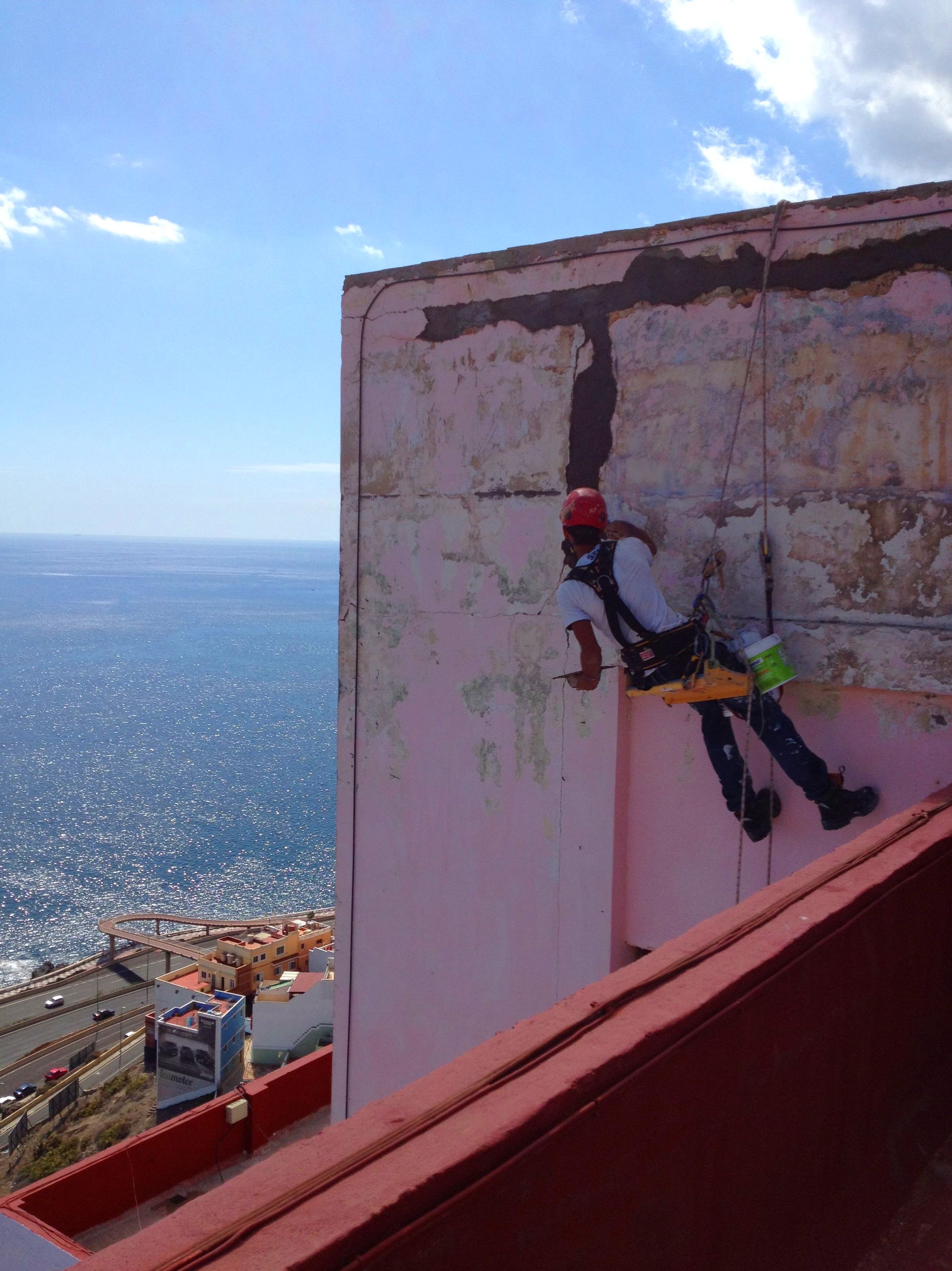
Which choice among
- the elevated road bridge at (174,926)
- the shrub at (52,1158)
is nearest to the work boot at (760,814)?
the shrub at (52,1158)

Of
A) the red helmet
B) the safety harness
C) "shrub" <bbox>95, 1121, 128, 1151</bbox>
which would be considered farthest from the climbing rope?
"shrub" <bbox>95, 1121, 128, 1151</bbox>

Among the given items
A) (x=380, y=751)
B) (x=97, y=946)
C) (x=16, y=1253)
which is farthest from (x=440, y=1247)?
(x=97, y=946)

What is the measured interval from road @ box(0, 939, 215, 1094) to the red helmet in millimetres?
39386

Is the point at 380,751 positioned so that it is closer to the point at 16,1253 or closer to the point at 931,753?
the point at 931,753

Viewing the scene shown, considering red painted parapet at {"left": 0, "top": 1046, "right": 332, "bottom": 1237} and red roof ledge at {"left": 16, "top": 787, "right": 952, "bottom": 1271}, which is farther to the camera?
red painted parapet at {"left": 0, "top": 1046, "right": 332, "bottom": 1237}

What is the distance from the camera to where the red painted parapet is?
13000mm

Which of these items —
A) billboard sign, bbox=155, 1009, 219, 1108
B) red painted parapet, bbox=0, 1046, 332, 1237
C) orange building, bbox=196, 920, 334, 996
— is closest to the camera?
red painted parapet, bbox=0, 1046, 332, 1237

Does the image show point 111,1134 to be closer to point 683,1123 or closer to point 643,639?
point 643,639

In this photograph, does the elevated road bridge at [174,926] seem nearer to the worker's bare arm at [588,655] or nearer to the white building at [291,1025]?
the white building at [291,1025]

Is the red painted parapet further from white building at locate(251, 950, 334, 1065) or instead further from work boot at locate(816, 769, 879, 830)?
work boot at locate(816, 769, 879, 830)

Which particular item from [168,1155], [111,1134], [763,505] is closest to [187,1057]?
[111,1134]

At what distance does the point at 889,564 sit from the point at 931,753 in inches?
35.0

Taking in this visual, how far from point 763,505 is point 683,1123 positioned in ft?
11.1

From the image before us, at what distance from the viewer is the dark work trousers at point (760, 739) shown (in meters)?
4.68
